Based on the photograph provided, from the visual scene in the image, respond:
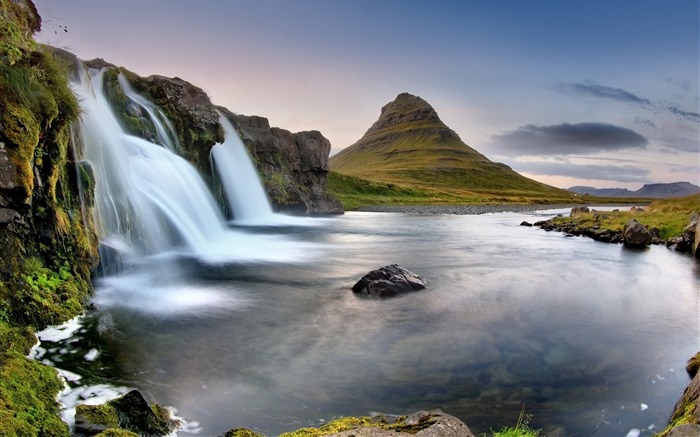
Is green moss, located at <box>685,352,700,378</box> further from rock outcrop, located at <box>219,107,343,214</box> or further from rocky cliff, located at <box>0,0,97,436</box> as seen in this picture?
rock outcrop, located at <box>219,107,343,214</box>

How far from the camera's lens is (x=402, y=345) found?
10.8 meters

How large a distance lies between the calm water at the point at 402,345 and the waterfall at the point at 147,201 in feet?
8.21

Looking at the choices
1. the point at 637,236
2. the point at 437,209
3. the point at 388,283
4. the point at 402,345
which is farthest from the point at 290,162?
the point at 402,345

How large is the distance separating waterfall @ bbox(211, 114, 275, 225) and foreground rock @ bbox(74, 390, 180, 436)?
126 feet

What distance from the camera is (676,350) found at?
10.9 m

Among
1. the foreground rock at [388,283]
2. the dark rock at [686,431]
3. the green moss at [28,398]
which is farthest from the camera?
the foreground rock at [388,283]

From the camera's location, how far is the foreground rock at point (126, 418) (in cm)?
590

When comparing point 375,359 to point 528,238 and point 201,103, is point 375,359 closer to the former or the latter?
point 528,238

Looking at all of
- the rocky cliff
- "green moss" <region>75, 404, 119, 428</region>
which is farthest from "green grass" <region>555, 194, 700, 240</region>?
"green moss" <region>75, 404, 119, 428</region>

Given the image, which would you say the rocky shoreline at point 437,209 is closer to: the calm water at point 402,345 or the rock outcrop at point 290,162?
the rock outcrop at point 290,162

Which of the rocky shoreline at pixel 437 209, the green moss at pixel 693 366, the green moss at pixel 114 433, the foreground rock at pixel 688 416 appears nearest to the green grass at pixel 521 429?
the foreground rock at pixel 688 416

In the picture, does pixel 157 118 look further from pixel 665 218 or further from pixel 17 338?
pixel 665 218

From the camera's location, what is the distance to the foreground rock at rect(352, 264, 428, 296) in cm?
1556

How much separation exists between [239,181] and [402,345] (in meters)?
40.3
